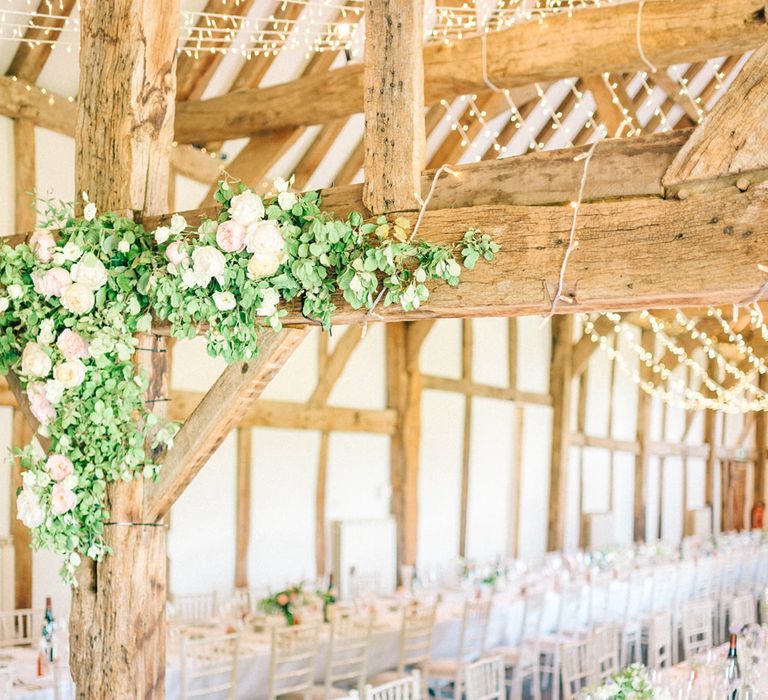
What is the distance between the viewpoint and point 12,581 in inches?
274

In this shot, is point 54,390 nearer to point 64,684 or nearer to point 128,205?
point 128,205

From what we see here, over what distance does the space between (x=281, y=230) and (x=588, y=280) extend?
3.46 ft

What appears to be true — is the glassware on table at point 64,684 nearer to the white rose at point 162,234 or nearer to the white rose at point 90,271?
the white rose at point 90,271

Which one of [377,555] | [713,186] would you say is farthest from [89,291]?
[377,555]

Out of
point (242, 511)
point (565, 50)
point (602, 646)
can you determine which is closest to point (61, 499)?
point (565, 50)

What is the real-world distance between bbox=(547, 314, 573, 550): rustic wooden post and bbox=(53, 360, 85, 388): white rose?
374 inches

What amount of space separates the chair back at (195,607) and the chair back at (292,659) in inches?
51.6

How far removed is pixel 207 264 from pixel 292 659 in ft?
9.97

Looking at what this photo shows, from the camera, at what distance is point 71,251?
379cm

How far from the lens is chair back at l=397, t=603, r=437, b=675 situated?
251 inches

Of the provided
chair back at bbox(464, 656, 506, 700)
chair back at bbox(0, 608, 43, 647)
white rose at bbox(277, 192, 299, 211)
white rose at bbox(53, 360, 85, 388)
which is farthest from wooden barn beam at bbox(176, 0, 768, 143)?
chair back at bbox(0, 608, 43, 647)

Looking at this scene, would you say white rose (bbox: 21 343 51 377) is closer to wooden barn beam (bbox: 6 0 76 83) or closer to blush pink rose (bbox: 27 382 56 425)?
blush pink rose (bbox: 27 382 56 425)

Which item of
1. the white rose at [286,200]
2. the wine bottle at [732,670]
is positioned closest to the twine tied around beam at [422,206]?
the white rose at [286,200]

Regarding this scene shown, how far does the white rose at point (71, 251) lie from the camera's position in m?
3.78
